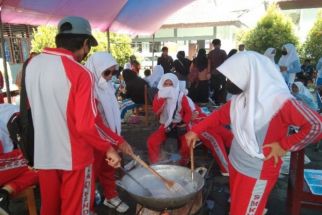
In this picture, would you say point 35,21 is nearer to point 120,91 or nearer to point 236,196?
point 120,91

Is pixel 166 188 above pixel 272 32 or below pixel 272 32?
below

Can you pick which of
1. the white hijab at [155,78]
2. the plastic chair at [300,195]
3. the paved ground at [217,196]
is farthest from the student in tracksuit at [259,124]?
the white hijab at [155,78]

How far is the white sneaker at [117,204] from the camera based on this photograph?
10.6 ft

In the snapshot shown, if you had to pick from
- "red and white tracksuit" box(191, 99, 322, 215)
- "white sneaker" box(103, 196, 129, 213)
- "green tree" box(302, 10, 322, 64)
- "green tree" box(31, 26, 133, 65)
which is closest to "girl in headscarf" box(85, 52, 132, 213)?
"white sneaker" box(103, 196, 129, 213)

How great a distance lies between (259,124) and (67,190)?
1315 mm

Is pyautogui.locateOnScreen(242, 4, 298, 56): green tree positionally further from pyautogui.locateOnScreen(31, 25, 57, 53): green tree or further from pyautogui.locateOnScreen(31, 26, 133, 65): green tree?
pyautogui.locateOnScreen(31, 25, 57, 53): green tree

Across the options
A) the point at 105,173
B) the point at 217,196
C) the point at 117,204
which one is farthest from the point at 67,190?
the point at 217,196

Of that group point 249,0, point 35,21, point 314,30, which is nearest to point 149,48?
point 249,0

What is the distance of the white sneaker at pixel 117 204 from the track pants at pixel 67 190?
116 centimetres

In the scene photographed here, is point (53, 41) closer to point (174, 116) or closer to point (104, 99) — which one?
point (174, 116)

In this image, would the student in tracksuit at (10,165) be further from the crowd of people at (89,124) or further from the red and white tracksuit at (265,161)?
the red and white tracksuit at (265,161)

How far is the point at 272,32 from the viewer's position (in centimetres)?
1291

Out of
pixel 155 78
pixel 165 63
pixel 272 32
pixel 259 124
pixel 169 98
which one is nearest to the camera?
pixel 259 124

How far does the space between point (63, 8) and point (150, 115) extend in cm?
275
